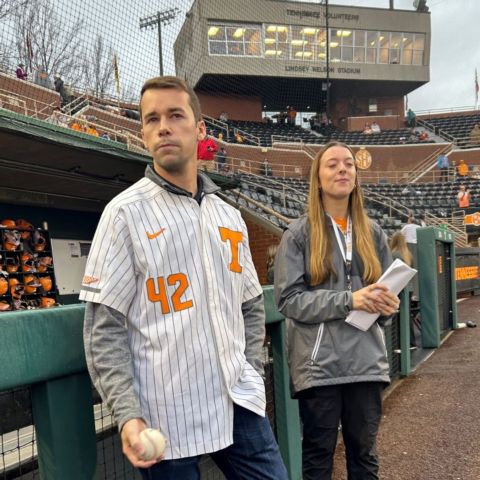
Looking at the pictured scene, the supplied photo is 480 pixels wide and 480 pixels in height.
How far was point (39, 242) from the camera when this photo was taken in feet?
29.7

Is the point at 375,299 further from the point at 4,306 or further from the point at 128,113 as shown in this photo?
the point at 128,113

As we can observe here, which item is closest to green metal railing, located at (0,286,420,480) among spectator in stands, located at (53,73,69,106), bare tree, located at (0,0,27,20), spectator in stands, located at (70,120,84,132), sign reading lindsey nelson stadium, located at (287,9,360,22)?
bare tree, located at (0,0,27,20)

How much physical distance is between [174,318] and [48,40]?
18019mm

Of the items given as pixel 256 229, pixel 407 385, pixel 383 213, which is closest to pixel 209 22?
pixel 383 213

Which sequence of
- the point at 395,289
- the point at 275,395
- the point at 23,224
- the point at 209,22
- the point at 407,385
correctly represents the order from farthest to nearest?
1. the point at 209,22
2. the point at 23,224
3. the point at 407,385
4. the point at 275,395
5. the point at 395,289

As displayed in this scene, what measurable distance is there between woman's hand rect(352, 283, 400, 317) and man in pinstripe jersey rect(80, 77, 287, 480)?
64 centimetres

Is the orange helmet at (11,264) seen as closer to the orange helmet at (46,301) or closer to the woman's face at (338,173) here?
the orange helmet at (46,301)

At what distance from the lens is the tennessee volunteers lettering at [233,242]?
151 cm

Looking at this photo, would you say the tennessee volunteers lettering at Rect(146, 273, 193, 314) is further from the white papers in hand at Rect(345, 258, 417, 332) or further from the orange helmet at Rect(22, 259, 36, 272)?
the orange helmet at Rect(22, 259, 36, 272)

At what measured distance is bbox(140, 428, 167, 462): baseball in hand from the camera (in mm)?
1078

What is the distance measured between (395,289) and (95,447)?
4.29 feet

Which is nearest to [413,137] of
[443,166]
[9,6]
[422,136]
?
[422,136]

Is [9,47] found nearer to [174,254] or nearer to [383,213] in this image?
[383,213]

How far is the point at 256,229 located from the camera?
12000mm
